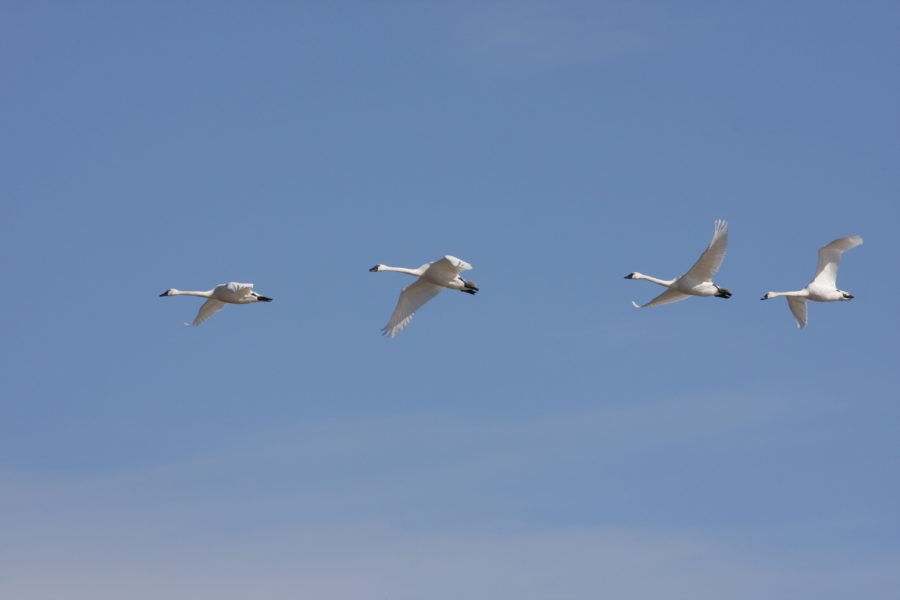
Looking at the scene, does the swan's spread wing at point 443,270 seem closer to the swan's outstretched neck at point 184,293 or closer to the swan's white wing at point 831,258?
the swan's outstretched neck at point 184,293

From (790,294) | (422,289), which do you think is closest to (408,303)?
(422,289)

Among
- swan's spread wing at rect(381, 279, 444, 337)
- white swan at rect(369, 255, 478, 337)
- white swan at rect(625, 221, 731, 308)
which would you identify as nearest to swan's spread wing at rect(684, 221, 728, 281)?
white swan at rect(625, 221, 731, 308)

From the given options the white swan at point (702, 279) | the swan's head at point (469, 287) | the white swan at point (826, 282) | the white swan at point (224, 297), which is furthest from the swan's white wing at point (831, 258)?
the white swan at point (224, 297)

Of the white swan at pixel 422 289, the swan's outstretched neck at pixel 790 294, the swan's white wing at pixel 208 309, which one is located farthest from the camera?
the swan's outstretched neck at pixel 790 294

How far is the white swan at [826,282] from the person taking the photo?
72.6m

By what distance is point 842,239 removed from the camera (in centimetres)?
7225

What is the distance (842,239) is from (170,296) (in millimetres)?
25020

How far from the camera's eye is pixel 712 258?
226ft

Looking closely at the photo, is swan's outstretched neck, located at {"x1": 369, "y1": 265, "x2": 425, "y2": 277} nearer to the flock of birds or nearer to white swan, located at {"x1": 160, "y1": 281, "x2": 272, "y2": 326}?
the flock of birds

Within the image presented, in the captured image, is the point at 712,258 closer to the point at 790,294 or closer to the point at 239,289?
the point at 790,294

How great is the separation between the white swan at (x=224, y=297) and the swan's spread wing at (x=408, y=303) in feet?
14.4

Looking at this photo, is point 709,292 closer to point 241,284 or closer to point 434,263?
point 434,263

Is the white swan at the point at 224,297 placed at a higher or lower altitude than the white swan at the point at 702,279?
lower

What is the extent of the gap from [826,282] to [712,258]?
6.96 metres
